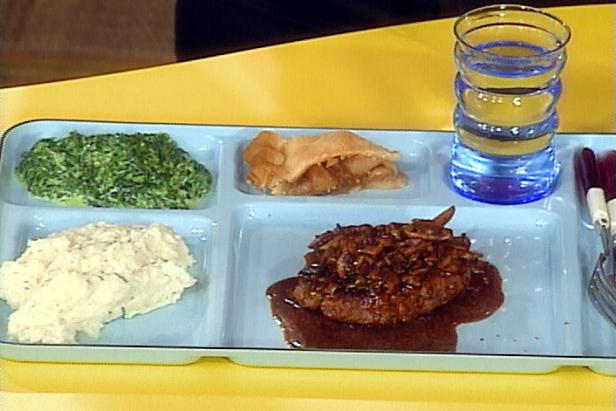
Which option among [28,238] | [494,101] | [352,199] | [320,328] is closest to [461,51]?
[494,101]

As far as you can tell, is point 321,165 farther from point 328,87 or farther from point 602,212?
point 602,212

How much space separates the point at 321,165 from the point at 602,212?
32cm

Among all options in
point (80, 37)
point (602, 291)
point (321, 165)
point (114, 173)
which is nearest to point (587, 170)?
point (602, 291)

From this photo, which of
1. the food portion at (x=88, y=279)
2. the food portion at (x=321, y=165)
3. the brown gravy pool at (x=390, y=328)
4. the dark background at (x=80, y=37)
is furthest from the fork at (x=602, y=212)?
the dark background at (x=80, y=37)

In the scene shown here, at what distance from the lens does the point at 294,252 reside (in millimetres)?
1326

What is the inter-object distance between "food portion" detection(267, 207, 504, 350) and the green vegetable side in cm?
19

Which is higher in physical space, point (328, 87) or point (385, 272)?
point (328, 87)

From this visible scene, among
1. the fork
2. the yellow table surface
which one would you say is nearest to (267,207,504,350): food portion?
the fork

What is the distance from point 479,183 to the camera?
1396 mm

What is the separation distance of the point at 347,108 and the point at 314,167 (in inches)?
6.2

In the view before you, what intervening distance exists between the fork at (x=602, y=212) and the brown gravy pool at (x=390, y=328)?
4.0 inches

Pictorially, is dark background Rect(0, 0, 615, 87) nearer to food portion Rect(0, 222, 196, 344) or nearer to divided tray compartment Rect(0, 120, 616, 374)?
divided tray compartment Rect(0, 120, 616, 374)

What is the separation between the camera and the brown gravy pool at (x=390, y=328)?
1.18 metres

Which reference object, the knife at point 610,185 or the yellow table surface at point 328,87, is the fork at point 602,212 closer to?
the knife at point 610,185
